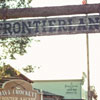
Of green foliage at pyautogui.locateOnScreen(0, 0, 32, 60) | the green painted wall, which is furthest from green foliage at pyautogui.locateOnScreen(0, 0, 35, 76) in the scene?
the green painted wall

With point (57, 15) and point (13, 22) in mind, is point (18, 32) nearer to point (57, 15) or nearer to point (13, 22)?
point (13, 22)

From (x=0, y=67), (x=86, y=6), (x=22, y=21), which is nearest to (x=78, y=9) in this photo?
(x=86, y=6)

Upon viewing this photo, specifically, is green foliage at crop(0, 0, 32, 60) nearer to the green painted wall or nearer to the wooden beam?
the wooden beam

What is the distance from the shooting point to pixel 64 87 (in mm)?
60312

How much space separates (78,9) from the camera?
449 inches

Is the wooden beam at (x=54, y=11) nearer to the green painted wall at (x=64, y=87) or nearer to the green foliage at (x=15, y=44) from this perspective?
the green foliage at (x=15, y=44)

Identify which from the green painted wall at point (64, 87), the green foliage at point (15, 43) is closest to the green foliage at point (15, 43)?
the green foliage at point (15, 43)

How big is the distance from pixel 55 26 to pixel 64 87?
4894cm

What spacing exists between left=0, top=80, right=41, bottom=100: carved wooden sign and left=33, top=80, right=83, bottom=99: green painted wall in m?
37.6

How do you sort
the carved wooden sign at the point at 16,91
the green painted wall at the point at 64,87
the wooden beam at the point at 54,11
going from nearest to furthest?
the wooden beam at the point at 54,11 → the carved wooden sign at the point at 16,91 → the green painted wall at the point at 64,87

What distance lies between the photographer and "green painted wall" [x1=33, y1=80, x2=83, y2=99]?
195ft

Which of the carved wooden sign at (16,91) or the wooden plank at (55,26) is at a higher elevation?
the wooden plank at (55,26)

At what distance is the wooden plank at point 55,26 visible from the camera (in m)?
11.7

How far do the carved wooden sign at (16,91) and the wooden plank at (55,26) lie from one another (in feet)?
31.7
